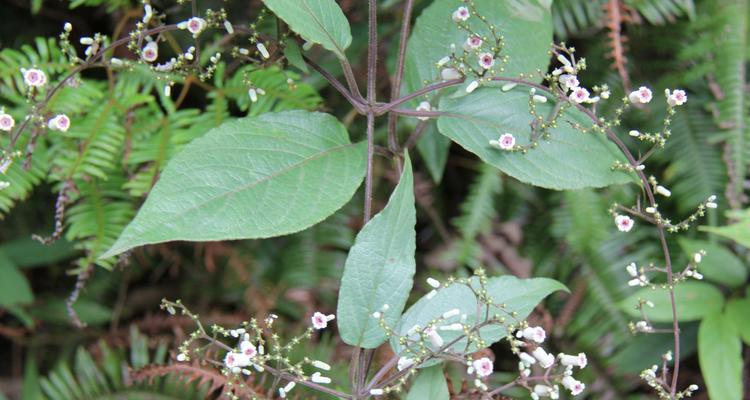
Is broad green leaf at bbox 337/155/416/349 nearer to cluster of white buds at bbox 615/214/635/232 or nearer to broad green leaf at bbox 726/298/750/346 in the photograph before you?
cluster of white buds at bbox 615/214/635/232

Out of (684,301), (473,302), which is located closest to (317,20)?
(473,302)

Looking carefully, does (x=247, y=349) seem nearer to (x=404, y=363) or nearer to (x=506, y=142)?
(x=404, y=363)

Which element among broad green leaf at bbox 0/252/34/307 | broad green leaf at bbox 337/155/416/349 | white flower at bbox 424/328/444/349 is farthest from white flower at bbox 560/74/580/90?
broad green leaf at bbox 0/252/34/307

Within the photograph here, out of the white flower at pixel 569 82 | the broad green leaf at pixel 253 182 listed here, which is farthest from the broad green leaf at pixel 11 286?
the white flower at pixel 569 82

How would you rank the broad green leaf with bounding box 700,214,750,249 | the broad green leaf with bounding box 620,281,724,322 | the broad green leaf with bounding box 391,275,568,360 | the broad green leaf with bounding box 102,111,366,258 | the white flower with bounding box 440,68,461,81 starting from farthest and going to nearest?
the broad green leaf with bounding box 620,281,724,322 < the broad green leaf with bounding box 700,214,750,249 < the white flower with bounding box 440,68,461,81 < the broad green leaf with bounding box 391,275,568,360 < the broad green leaf with bounding box 102,111,366,258

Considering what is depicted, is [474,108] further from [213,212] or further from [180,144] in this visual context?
[180,144]

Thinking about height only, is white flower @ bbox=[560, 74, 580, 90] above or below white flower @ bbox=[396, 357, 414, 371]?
above
